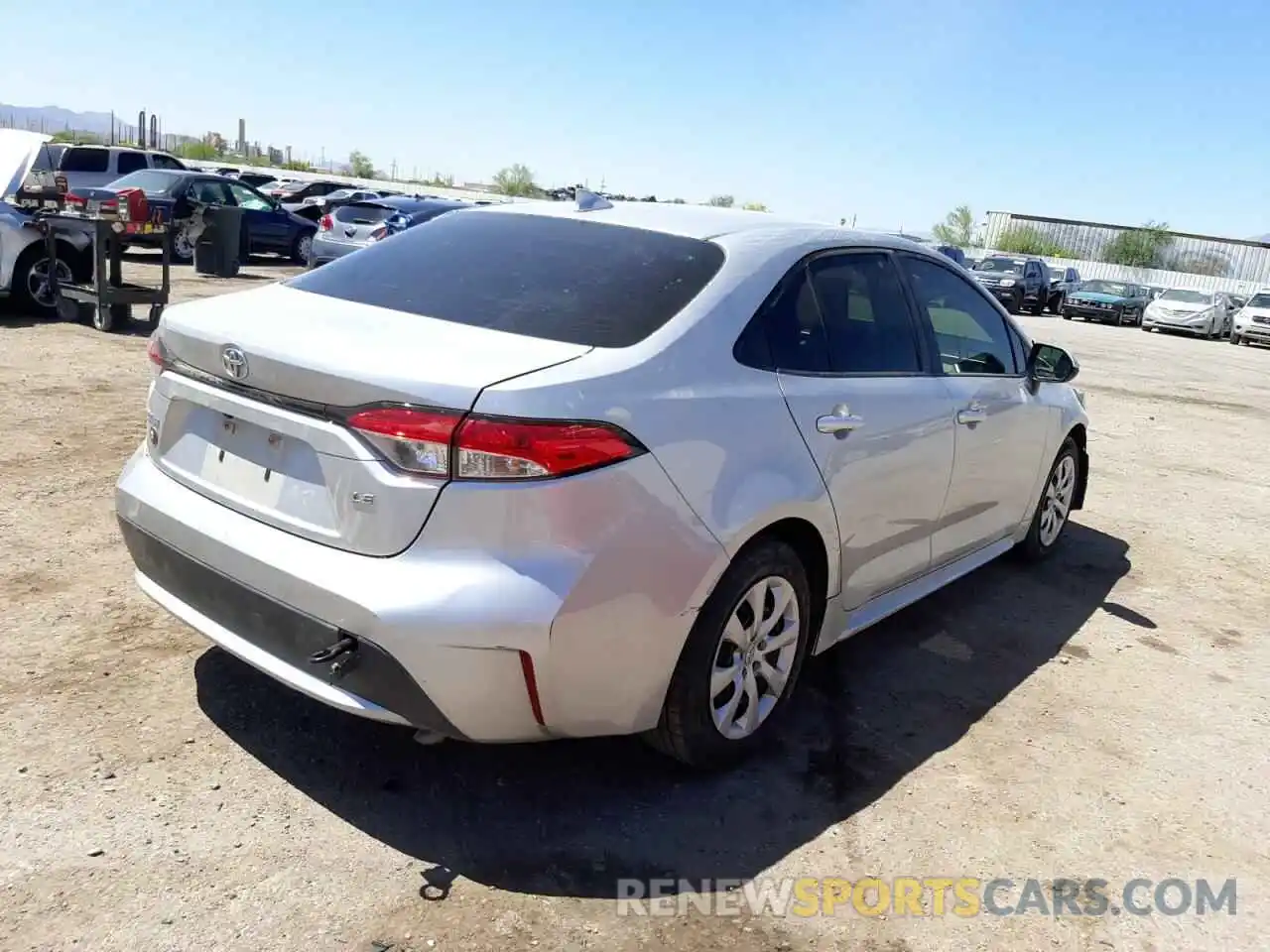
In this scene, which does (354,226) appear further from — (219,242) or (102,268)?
(102,268)

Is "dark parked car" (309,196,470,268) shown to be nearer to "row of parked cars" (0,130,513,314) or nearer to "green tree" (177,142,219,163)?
"row of parked cars" (0,130,513,314)

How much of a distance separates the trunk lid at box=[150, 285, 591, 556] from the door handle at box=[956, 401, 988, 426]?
1977 mm

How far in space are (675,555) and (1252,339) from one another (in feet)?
102

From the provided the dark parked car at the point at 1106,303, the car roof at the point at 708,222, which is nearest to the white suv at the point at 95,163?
the car roof at the point at 708,222

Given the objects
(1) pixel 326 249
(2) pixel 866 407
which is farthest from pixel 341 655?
(1) pixel 326 249

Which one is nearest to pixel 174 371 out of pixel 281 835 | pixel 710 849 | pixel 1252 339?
pixel 281 835

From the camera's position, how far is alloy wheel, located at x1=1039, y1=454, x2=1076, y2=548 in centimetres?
554

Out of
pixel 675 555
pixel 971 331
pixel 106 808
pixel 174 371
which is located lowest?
pixel 106 808

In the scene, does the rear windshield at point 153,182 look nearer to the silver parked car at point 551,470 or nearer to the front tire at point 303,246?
the front tire at point 303,246

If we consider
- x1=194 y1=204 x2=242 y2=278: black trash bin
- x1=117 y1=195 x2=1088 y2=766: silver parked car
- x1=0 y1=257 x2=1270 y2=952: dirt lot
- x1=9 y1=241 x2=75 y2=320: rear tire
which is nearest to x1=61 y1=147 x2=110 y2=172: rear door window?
x1=194 y1=204 x2=242 y2=278: black trash bin

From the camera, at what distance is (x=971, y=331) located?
462 cm

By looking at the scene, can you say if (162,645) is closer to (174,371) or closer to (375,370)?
(174,371)

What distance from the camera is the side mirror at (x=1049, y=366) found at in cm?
497

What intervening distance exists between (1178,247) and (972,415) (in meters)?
66.4
